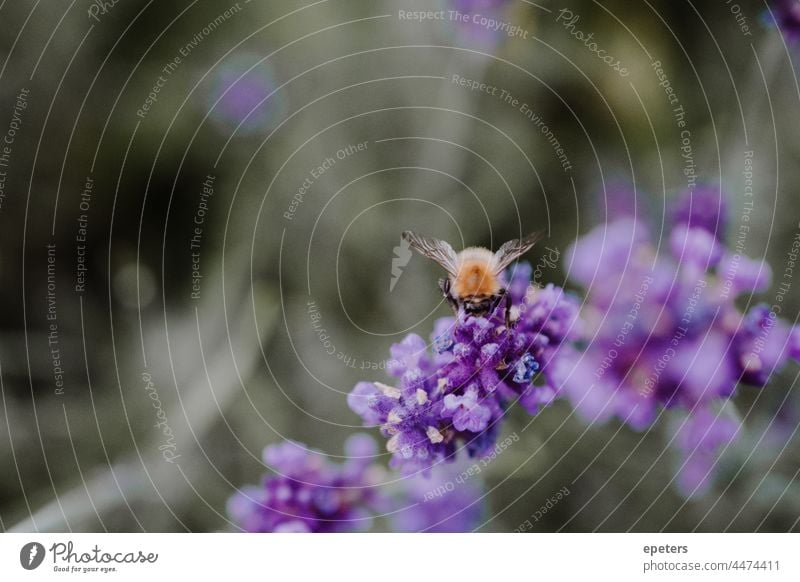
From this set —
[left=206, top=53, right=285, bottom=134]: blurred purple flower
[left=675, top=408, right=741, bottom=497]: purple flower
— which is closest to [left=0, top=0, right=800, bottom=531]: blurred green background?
[left=206, top=53, right=285, bottom=134]: blurred purple flower

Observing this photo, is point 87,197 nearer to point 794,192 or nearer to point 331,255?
point 331,255

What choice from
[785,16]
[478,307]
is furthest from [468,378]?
[785,16]

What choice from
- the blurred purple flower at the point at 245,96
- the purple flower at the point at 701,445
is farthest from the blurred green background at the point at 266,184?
the purple flower at the point at 701,445

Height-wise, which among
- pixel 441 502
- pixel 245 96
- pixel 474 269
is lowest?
pixel 441 502

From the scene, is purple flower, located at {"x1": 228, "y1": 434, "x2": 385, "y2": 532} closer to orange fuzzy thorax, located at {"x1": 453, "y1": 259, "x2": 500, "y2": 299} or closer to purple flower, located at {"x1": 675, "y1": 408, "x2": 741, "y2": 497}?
orange fuzzy thorax, located at {"x1": 453, "y1": 259, "x2": 500, "y2": 299}

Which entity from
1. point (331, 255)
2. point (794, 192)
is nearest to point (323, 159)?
point (331, 255)

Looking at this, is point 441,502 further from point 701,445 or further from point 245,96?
point 245,96
